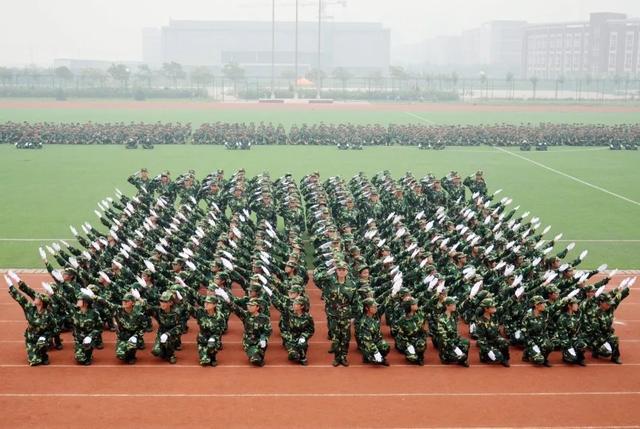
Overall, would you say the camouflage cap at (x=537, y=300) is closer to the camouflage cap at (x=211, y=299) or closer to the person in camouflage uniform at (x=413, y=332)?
the person in camouflage uniform at (x=413, y=332)

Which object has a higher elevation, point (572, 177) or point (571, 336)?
point (572, 177)

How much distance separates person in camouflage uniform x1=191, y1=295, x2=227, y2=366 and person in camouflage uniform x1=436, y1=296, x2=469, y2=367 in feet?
9.66

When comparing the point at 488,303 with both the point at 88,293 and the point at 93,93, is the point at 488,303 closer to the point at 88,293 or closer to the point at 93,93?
the point at 88,293

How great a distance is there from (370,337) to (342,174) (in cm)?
1847

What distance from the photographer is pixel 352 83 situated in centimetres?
11406

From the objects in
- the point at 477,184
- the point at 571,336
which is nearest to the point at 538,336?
the point at 571,336

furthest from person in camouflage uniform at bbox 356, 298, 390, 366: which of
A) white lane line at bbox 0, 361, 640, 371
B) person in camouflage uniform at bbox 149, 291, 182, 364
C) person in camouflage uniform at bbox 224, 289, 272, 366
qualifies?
person in camouflage uniform at bbox 149, 291, 182, 364

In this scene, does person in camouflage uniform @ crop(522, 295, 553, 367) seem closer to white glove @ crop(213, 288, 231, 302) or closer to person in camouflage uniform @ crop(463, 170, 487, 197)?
white glove @ crop(213, 288, 231, 302)

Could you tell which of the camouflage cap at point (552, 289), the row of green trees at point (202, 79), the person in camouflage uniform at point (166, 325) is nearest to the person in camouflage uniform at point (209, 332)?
the person in camouflage uniform at point (166, 325)

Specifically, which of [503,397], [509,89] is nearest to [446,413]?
[503,397]

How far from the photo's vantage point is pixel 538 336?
11.2 meters

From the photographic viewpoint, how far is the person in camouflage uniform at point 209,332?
35.6 feet

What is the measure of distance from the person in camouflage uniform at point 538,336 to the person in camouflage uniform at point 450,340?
86cm

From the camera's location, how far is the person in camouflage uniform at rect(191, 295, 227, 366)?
35.6 feet
